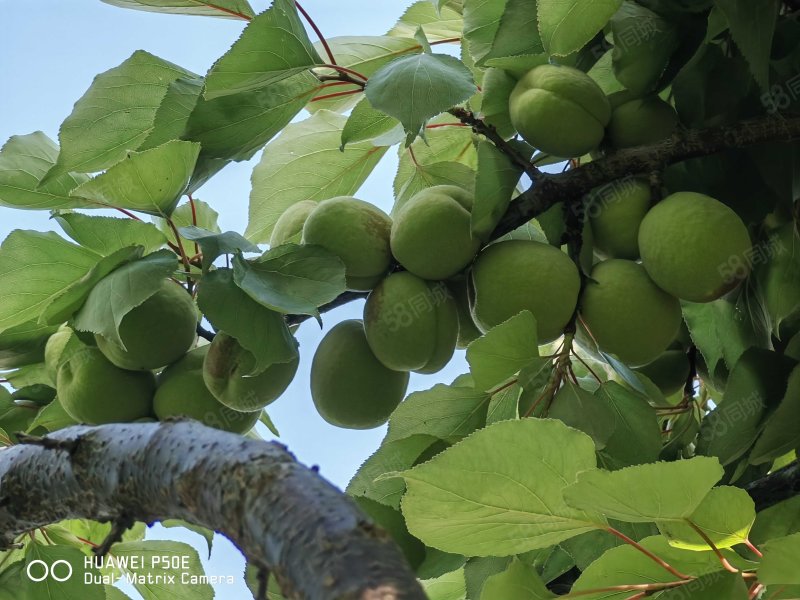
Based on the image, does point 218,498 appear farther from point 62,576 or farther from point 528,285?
point 62,576

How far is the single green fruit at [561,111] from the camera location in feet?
3.43

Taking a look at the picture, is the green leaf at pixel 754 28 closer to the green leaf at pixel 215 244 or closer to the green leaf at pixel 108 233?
the green leaf at pixel 215 244

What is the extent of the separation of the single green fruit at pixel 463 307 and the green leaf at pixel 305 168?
1.06 feet

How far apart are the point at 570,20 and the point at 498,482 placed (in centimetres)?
50

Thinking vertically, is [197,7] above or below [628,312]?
above

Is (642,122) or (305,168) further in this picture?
(305,168)

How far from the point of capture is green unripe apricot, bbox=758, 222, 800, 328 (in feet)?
3.46

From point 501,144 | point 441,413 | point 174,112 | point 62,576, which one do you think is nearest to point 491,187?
point 501,144

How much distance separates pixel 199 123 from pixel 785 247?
70 cm

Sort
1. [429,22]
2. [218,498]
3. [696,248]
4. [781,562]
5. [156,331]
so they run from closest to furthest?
[218,498], [781,562], [696,248], [156,331], [429,22]

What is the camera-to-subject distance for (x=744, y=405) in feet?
3.37

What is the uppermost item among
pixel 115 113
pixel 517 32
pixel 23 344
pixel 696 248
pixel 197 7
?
pixel 197 7

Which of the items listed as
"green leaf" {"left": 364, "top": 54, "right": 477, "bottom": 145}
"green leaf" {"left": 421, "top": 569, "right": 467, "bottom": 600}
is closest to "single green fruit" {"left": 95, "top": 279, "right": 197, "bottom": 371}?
"green leaf" {"left": 364, "top": 54, "right": 477, "bottom": 145}

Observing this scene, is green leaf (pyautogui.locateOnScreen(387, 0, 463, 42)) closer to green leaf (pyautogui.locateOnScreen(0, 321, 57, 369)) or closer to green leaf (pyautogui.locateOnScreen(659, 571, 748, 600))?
green leaf (pyautogui.locateOnScreen(0, 321, 57, 369))
